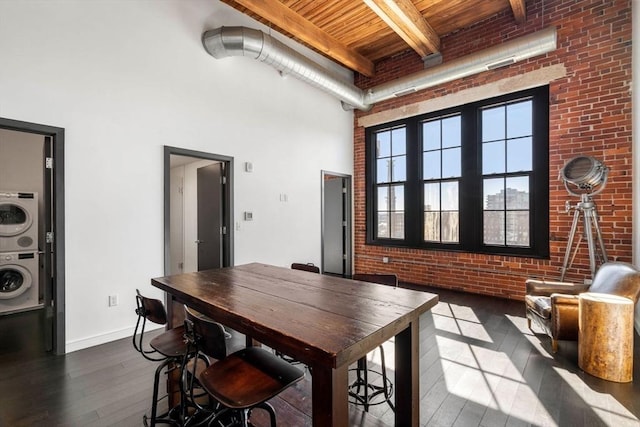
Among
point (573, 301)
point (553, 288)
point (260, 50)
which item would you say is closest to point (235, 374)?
point (573, 301)

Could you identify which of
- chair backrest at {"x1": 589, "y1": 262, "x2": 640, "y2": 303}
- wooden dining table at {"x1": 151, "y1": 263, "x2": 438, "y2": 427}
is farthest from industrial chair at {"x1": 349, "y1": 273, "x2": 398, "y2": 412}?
chair backrest at {"x1": 589, "y1": 262, "x2": 640, "y2": 303}

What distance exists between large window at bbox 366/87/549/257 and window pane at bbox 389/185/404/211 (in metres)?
0.02

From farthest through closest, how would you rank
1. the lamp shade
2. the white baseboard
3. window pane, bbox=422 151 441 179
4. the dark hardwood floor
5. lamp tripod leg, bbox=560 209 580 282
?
1. window pane, bbox=422 151 441 179
2. lamp tripod leg, bbox=560 209 580 282
3. the lamp shade
4. the white baseboard
5. the dark hardwood floor

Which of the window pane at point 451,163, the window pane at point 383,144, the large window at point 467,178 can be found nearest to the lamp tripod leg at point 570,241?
the large window at point 467,178

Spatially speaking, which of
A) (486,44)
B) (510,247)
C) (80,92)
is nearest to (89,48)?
(80,92)

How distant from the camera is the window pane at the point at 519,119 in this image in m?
4.26

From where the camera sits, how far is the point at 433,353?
2727 mm

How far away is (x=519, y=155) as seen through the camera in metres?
4.32

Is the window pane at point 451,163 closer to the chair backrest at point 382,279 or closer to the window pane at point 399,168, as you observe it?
the window pane at point 399,168

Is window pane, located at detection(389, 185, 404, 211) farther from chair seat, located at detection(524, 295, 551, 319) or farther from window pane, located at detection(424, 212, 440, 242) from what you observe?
chair seat, located at detection(524, 295, 551, 319)

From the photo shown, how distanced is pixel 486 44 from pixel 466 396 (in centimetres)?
478

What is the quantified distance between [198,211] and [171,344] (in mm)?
3242

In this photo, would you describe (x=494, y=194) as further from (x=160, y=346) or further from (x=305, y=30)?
(x=160, y=346)

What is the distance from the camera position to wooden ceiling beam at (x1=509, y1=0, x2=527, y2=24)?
3.73 meters
